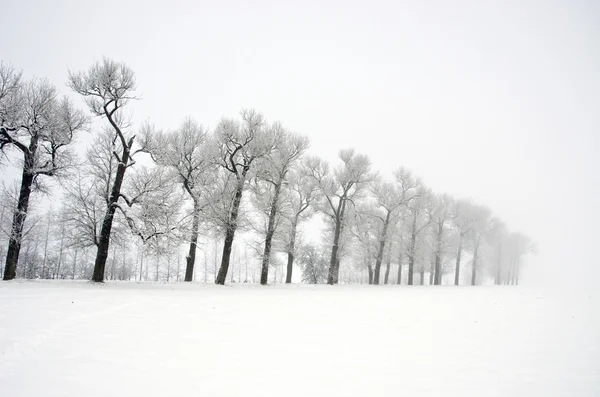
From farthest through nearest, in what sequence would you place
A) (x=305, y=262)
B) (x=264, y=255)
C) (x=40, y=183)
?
(x=305, y=262)
(x=264, y=255)
(x=40, y=183)

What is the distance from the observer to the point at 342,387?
493cm

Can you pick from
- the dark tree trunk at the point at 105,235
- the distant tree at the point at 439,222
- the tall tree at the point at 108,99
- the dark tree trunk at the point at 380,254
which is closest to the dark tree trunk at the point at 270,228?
the tall tree at the point at 108,99

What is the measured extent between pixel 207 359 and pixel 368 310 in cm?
787

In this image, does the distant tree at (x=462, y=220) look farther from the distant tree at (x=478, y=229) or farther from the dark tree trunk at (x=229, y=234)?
the dark tree trunk at (x=229, y=234)

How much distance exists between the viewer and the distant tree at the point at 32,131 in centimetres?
1588

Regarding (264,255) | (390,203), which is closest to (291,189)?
(264,255)

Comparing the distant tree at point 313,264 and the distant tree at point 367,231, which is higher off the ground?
the distant tree at point 367,231

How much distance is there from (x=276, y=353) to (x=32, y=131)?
1972cm

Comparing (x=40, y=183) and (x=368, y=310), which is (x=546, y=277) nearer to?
(x=368, y=310)

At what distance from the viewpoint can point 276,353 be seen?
6.48m

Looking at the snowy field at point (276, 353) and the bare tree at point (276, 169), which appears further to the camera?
the bare tree at point (276, 169)

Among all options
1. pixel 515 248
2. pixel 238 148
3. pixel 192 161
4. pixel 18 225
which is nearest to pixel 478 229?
pixel 515 248

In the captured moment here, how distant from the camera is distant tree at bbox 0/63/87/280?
15.9 meters

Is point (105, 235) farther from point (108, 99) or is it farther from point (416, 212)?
point (416, 212)
